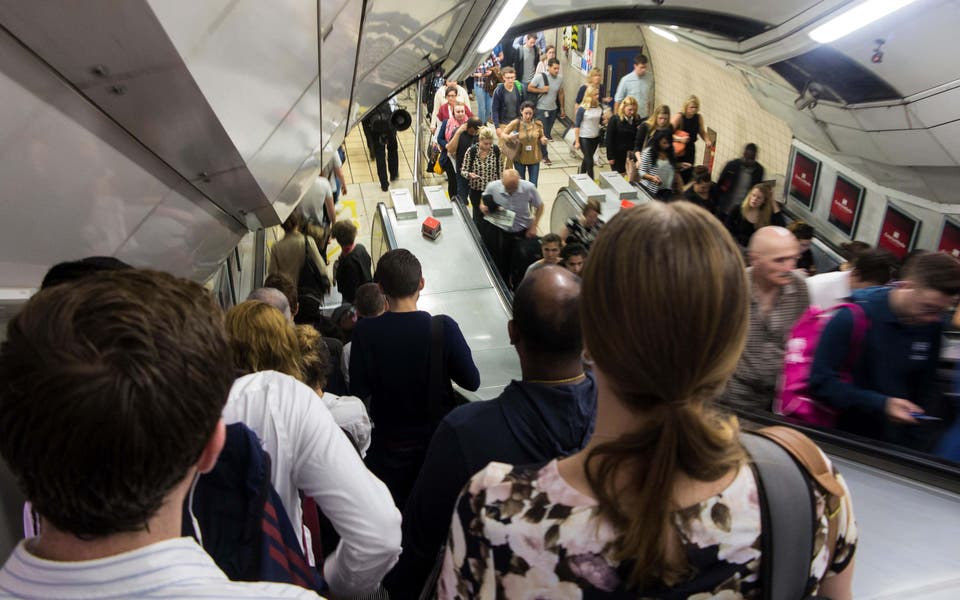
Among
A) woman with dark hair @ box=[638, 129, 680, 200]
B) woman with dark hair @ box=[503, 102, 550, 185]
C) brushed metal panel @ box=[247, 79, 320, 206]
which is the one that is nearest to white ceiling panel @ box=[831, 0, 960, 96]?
woman with dark hair @ box=[638, 129, 680, 200]

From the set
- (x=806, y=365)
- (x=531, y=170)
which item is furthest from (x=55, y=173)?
(x=531, y=170)

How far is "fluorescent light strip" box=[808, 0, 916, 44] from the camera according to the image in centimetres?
579

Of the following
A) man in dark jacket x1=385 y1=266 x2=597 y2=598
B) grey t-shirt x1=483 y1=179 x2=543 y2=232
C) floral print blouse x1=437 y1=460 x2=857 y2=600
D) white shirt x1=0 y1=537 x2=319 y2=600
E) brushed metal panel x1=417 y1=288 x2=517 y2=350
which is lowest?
brushed metal panel x1=417 y1=288 x2=517 y2=350

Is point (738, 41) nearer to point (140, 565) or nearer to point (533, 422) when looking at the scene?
point (533, 422)

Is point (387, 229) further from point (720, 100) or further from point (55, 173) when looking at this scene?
point (720, 100)

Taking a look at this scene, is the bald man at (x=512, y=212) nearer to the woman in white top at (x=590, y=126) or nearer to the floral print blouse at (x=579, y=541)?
the woman in white top at (x=590, y=126)

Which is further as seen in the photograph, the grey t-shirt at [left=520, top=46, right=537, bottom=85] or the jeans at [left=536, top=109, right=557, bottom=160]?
the grey t-shirt at [left=520, top=46, right=537, bottom=85]

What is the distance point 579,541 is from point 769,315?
2.46 m

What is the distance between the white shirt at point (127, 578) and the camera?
77 cm

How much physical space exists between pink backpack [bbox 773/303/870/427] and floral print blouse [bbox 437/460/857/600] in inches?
84.4

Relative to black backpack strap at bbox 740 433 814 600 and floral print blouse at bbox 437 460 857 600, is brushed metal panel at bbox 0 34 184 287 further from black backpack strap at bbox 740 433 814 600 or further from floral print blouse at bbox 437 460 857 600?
black backpack strap at bbox 740 433 814 600

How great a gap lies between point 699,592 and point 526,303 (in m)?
0.96

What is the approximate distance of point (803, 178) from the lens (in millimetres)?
9234

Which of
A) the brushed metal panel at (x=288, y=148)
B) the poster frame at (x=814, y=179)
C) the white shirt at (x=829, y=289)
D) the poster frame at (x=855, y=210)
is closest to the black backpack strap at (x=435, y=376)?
the brushed metal panel at (x=288, y=148)
